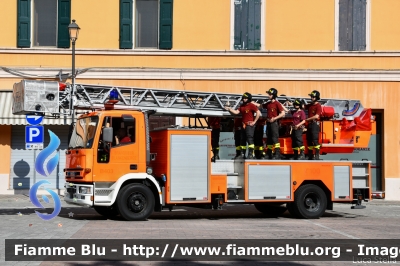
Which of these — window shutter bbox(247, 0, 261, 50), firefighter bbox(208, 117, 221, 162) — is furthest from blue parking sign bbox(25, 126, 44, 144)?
window shutter bbox(247, 0, 261, 50)

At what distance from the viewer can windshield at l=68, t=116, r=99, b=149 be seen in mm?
16875

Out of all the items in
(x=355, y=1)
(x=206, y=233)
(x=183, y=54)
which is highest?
(x=355, y=1)

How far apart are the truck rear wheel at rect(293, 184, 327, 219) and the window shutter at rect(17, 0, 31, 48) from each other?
13.4 m

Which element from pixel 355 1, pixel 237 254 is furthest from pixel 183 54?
pixel 237 254

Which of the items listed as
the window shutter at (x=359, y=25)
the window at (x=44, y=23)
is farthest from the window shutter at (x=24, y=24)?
the window shutter at (x=359, y=25)

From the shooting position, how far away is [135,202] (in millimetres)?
16891

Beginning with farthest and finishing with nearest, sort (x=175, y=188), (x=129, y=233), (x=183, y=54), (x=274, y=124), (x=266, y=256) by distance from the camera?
(x=183, y=54)
(x=274, y=124)
(x=175, y=188)
(x=129, y=233)
(x=266, y=256)

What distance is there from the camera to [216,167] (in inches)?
699

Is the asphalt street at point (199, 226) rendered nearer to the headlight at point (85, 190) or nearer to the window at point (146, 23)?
the headlight at point (85, 190)

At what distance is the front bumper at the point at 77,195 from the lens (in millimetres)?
16594

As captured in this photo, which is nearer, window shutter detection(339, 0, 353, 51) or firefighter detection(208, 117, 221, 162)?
firefighter detection(208, 117, 221, 162)

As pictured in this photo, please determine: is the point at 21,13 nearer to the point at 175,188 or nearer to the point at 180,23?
the point at 180,23

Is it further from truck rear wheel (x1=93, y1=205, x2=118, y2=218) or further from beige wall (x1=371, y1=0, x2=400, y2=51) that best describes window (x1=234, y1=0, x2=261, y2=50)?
truck rear wheel (x1=93, y1=205, x2=118, y2=218)

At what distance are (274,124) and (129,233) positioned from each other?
5.78 metres
